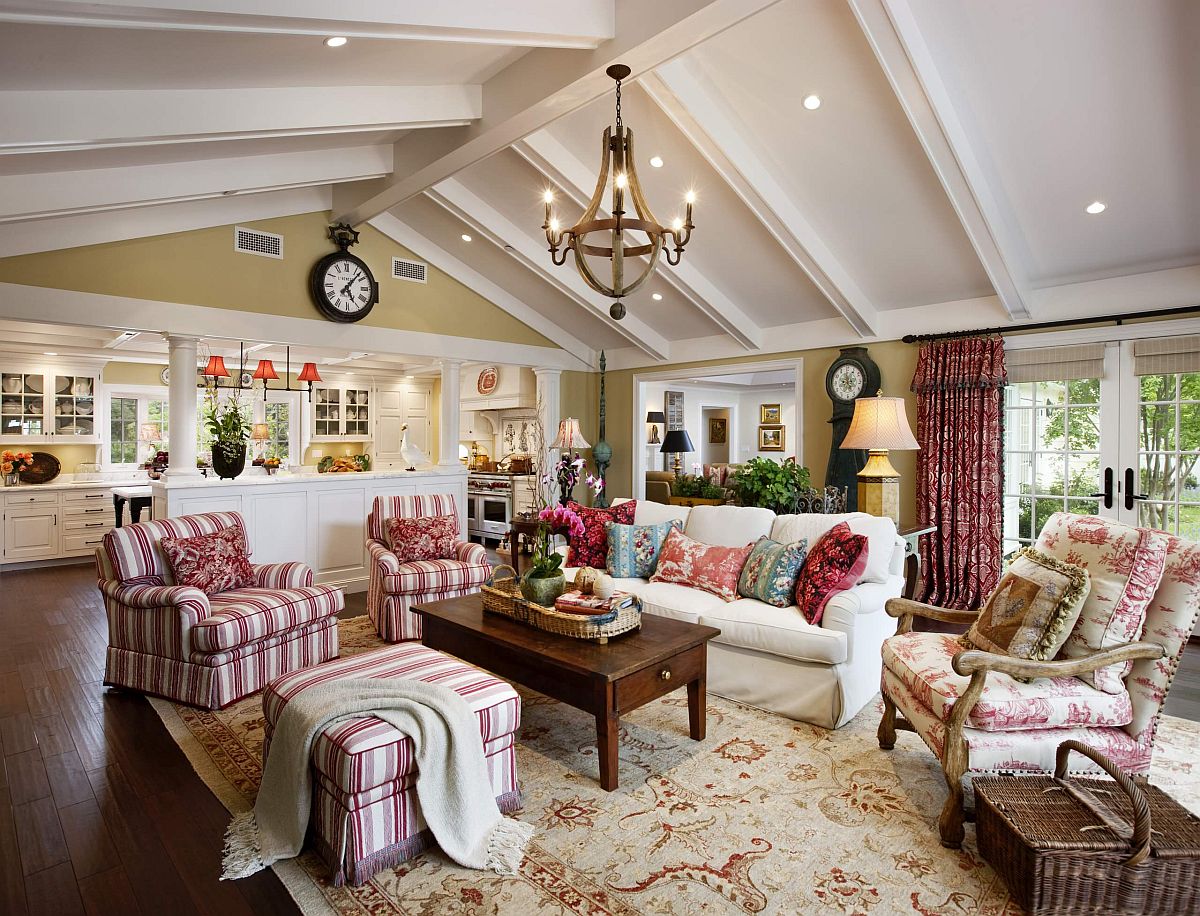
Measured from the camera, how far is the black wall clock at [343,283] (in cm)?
561

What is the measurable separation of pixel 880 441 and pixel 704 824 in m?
2.55

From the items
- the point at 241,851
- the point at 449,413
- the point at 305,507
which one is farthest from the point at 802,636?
the point at 449,413

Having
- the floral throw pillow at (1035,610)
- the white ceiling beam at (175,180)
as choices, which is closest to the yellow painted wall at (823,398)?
the floral throw pillow at (1035,610)

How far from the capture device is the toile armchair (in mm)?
2246

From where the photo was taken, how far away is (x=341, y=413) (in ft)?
29.8

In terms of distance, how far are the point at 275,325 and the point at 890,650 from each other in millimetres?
5086

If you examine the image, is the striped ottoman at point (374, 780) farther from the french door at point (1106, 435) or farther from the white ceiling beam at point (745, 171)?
the french door at point (1106, 435)

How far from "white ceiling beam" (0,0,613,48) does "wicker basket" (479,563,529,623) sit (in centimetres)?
238

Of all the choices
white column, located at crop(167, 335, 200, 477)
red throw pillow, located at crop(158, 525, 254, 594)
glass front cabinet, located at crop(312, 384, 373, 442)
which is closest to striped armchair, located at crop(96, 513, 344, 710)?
red throw pillow, located at crop(158, 525, 254, 594)

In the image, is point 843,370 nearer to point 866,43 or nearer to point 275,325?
point 866,43

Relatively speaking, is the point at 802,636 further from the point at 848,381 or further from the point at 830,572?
the point at 848,381

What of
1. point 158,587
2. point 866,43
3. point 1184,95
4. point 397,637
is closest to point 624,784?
point 397,637

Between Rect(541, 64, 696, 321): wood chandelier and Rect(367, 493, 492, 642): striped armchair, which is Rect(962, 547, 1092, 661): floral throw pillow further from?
Rect(367, 493, 492, 642): striped armchair

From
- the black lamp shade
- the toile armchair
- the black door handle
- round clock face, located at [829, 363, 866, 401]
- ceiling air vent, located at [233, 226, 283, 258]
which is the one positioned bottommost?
the toile armchair
